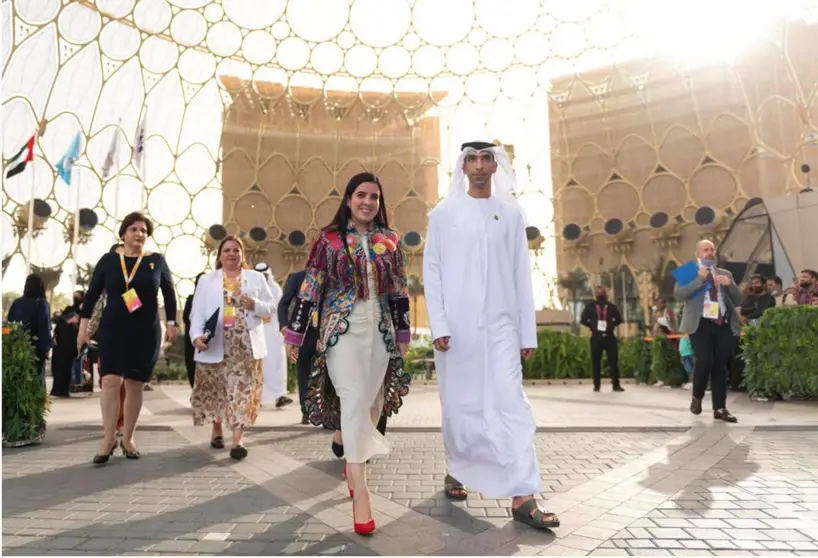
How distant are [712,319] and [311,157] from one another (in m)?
29.7

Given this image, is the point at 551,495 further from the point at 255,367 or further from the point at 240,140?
the point at 240,140

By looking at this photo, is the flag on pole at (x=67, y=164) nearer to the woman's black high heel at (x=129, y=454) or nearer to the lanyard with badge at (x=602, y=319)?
the woman's black high heel at (x=129, y=454)

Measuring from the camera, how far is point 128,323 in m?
4.46

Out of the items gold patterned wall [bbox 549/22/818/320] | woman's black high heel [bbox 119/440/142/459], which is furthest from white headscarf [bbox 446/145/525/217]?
gold patterned wall [bbox 549/22/818/320]

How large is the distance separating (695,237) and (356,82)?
2052 centimetres

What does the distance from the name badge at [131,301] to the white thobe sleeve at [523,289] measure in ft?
9.86

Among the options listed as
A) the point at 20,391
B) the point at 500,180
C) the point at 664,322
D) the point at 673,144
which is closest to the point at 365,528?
the point at 500,180

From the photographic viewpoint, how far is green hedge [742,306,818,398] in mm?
6887

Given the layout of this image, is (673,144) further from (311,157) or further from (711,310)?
(711,310)

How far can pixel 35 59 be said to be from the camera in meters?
25.9

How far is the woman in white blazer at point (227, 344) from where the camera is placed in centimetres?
471

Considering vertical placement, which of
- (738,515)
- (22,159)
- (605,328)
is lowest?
(738,515)

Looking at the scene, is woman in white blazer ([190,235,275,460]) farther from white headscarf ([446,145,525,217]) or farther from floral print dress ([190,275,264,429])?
white headscarf ([446,145,525,217])

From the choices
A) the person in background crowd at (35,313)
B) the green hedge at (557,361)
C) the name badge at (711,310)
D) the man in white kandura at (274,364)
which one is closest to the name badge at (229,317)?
the man in white kandura at (274,364)
